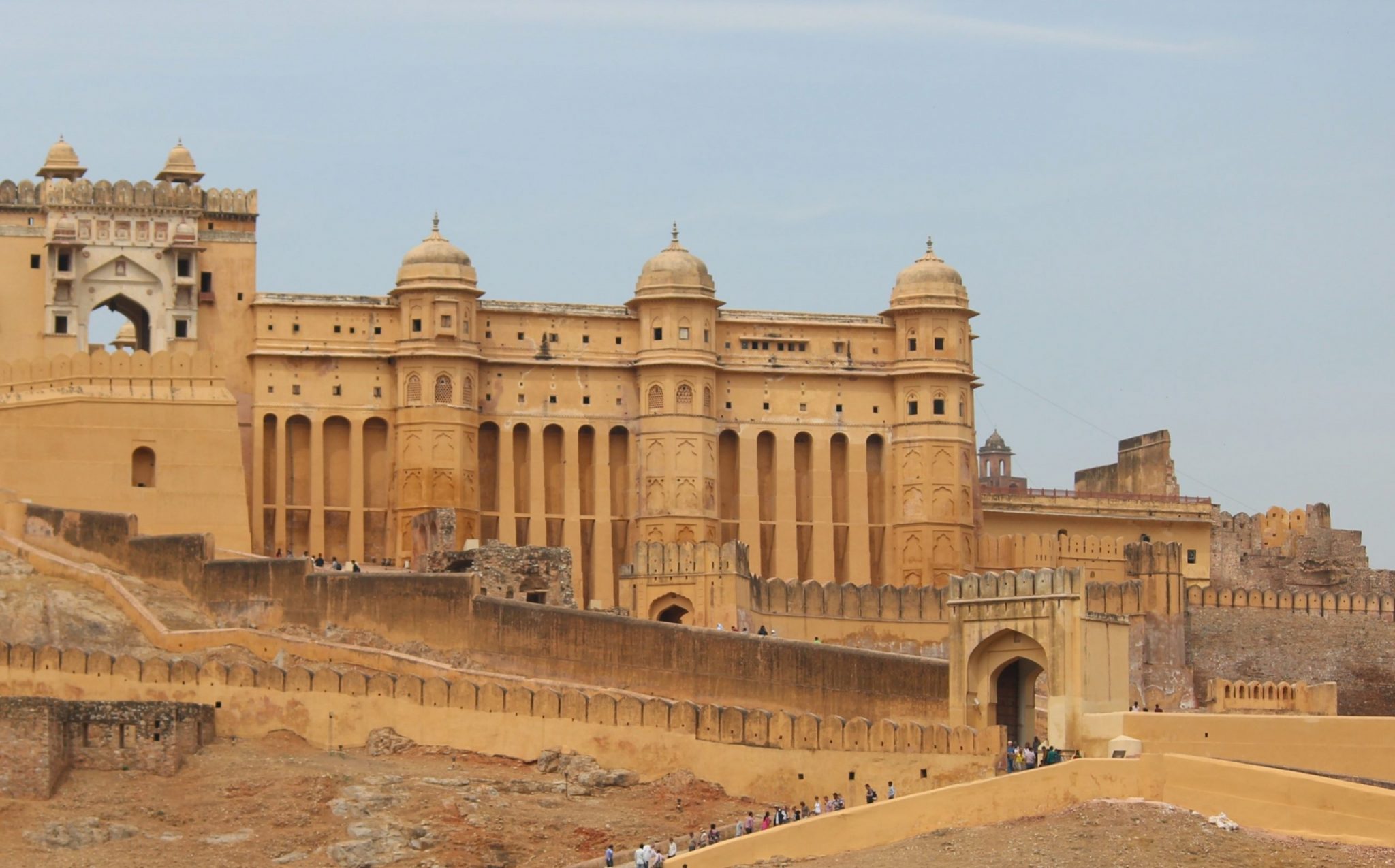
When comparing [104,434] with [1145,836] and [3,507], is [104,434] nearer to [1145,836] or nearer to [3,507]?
[3,507]

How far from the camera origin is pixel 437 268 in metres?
73.0

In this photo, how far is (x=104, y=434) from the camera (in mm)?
67250

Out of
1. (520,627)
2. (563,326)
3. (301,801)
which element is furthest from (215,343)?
(301,801)

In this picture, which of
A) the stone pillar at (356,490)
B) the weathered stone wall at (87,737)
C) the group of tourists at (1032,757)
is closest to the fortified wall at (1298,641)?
the group of tourists at (1032,757)

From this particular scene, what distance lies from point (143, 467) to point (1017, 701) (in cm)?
2152

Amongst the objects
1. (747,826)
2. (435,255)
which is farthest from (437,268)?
(747,826)

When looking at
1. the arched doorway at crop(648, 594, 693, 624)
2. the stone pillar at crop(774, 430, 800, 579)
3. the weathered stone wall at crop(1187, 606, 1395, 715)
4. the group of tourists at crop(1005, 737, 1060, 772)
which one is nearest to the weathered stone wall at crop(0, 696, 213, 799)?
the arched doorway at crop(648, 594, 693, 624)

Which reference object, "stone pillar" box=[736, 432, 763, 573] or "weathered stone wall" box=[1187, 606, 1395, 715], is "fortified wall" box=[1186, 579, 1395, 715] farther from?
"stone pillar" box=[736, 432, 763, 573]

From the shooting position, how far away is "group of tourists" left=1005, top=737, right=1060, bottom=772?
167 ft

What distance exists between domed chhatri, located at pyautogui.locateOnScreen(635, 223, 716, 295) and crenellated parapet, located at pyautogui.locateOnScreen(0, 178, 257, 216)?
906cm

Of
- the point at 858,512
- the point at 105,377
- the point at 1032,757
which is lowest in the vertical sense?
the point at 1032,757

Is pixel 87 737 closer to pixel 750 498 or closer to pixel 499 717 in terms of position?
pixel 499 717

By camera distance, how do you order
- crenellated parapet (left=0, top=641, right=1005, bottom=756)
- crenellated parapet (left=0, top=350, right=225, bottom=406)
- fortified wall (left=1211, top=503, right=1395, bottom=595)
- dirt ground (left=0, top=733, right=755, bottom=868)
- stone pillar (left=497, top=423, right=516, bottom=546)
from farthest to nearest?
fortified wall (left=1211, top=503, right=1395, bottom=595) < stone pillar (left=497, top=423, right=516, bottom=546) < crenellated parapet (left=0, top=350, right=225, bottom=406) < crenellated parapet (left=0, top=641, right=1005, bottom=756) < dirt ground (left=0, top=733, right=755, bottom=868)

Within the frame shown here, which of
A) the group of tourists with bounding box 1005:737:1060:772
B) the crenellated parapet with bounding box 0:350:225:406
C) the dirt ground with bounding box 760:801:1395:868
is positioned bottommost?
the dirt ground with bounding box 760:801:1395:868
